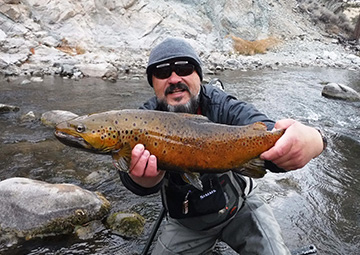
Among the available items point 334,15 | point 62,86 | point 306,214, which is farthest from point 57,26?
point 334,15

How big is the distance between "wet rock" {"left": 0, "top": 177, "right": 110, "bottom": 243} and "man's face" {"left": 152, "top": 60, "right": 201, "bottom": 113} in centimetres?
216

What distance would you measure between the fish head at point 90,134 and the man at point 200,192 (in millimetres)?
479

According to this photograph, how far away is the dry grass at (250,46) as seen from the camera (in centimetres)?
2828

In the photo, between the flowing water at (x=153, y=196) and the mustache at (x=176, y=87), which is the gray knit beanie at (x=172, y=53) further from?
the flowing water at (x=153, y=196)

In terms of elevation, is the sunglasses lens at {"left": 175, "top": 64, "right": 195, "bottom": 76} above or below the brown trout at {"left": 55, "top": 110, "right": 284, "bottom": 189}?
above

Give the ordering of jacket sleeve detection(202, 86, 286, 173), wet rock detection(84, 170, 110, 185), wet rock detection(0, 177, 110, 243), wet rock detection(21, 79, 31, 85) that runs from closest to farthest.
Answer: jacket sleeve detection(202, 86, 286, 173)
wet rock detection(0, 177, 110, 243)
wet rock detection(84, 170, 110, 185)
wet rock detection(21, 79, 31, 85)

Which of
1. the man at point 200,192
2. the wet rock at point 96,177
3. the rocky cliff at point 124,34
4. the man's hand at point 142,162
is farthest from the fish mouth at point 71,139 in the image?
the rocky cliff at point 124,34

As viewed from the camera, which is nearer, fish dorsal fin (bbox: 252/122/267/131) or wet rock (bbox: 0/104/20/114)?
fish dorsal fin (bbox: 252/122/267/131)

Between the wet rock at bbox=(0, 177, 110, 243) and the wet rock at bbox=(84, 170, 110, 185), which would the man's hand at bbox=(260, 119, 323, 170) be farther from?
the wet rock at bbox=(84, 170, 110, 185)

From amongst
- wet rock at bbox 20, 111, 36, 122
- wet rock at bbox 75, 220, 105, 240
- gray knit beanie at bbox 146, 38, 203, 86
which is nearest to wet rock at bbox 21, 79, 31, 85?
wet rock at bbox 20, 111, 36, 122

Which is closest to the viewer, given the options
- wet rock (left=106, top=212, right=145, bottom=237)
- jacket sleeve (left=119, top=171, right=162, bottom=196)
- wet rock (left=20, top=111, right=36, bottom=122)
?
jacket sleeve (left=119, top=171, right=162, bottom=196)

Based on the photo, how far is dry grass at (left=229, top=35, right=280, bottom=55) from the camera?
28281mm

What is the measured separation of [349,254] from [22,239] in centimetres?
438

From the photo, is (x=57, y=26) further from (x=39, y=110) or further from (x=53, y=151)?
(x=53, y=151)
